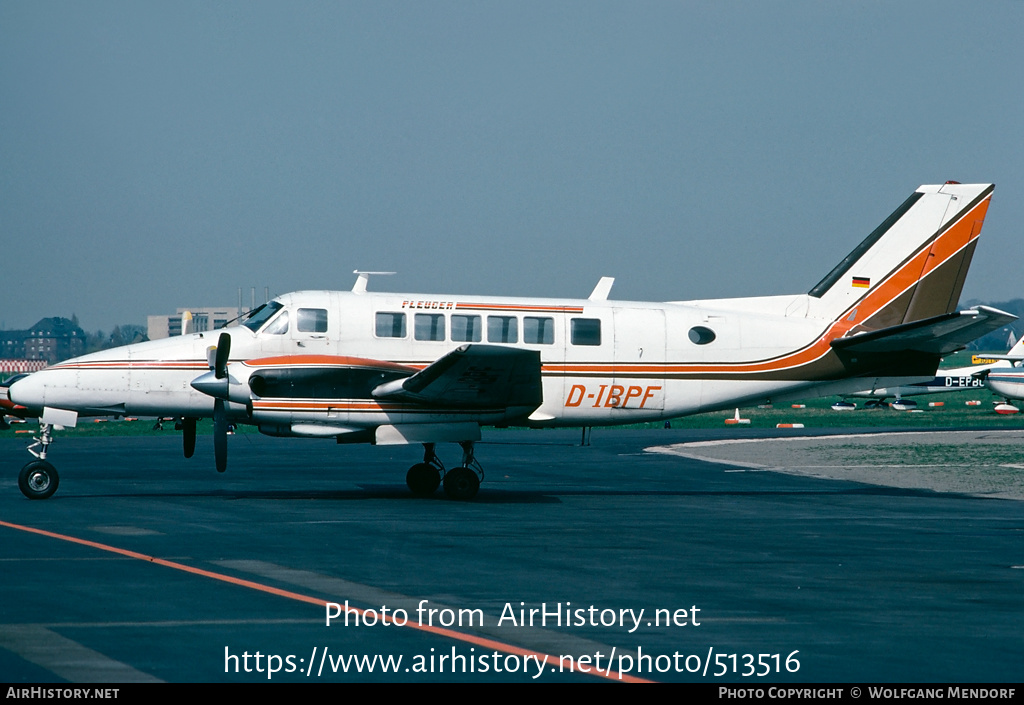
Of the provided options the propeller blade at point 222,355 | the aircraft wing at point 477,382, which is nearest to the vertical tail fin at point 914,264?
the aircraft wing at point 477,382

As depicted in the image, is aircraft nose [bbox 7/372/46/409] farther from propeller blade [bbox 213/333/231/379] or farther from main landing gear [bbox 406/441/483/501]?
main landing gear [bbox 406/441/483/501]

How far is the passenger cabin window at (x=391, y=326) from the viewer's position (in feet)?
68.3

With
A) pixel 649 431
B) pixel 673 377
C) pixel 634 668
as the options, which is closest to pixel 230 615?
pixel 634 668

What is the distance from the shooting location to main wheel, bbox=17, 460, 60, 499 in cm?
1923

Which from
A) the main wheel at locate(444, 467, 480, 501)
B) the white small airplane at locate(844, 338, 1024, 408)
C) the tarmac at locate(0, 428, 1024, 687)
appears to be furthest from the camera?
the white small airplane at locate(844, 338, 1024, 408)

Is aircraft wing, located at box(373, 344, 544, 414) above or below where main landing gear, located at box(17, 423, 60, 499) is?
above

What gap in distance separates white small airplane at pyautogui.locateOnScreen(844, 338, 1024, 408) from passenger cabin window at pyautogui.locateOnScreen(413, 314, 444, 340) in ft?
115

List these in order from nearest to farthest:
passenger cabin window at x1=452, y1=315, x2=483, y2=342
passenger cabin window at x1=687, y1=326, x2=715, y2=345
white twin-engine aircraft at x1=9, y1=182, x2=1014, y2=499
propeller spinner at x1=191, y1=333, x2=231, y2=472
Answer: propeller spinner at x1=191, y1=333, x2=231, y2=472, white twin-engine aircraft at x1=9, y1=182, x2=1014, y2=499, passenger cabin window at x1=452, y1=315, x2=483, y2=342, passenger cabin window at x1=687, y1=326, x2=715, y2=345

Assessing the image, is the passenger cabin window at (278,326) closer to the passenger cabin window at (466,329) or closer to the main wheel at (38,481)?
the passenger cabin window at (466,329)

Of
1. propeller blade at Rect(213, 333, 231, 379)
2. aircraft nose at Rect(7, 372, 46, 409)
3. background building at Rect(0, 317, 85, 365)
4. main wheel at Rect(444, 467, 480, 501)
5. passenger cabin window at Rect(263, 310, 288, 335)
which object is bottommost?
main wheel at Rect(444, 467, 480, 501)

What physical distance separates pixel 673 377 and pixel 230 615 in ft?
43.8

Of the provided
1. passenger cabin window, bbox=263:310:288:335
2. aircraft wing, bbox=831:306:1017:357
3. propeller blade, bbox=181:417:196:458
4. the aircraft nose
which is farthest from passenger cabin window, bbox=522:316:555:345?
the aircraft nose

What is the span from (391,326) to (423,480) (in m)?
2.89
